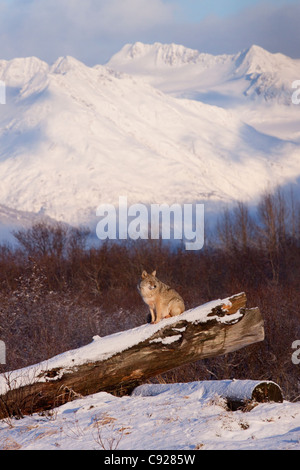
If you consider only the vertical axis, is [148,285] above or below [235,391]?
above

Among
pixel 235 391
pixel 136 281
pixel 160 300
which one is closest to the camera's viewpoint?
pixel 235 391

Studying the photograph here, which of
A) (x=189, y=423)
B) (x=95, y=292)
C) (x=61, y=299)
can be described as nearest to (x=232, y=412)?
(x=189, y=423)

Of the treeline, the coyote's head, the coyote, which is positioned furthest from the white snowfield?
the treeline

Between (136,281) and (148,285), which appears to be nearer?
(148,285)

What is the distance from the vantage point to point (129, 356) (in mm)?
9359

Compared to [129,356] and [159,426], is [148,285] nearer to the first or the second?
[129,356]

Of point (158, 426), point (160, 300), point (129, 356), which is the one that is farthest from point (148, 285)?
point (158, 426)

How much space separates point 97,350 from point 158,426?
1.99 meters

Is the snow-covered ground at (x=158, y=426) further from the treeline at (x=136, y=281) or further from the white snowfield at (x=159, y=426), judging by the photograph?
the treeline at (x=136, y=281)

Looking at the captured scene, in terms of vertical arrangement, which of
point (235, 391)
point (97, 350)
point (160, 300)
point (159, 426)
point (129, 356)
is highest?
point (160, 300)

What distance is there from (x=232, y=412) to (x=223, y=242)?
59.1m

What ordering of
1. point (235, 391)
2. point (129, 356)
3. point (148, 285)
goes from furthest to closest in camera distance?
1. point (148, 285)
2. point (129, 356)
3. point (235, 391)

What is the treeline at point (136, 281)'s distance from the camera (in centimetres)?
2172
